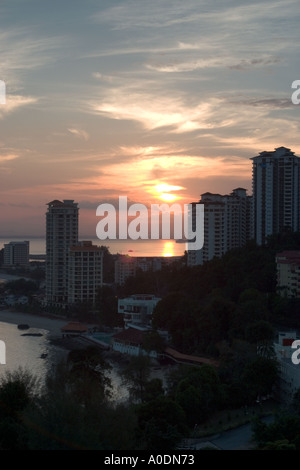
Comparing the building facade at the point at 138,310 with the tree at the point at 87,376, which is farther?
the building facade at the point at 138,310

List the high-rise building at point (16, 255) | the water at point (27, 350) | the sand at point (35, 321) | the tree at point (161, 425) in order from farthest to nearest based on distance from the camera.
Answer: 1. the high-rise building at point (16, 255)
2. the sand at point (35, 321)
3. the water at point (27, 350)
4. the tree at point (161, 425)

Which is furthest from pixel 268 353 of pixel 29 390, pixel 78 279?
pixel 78 279

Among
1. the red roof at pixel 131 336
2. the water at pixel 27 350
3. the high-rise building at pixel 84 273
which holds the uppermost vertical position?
the high-rise building at pixel 84 273

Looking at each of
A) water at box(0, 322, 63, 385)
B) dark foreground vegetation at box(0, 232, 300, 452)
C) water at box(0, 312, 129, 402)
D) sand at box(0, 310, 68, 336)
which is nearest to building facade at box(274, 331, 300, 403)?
dark foreground vegetation at box(0, 232, 300, 452)

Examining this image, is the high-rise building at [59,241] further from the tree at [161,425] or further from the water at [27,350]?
the tree at [161,425]

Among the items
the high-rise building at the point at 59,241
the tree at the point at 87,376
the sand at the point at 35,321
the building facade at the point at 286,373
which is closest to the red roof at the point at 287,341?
the building facade at the point at 286,373

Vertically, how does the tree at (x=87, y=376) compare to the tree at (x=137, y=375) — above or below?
above
